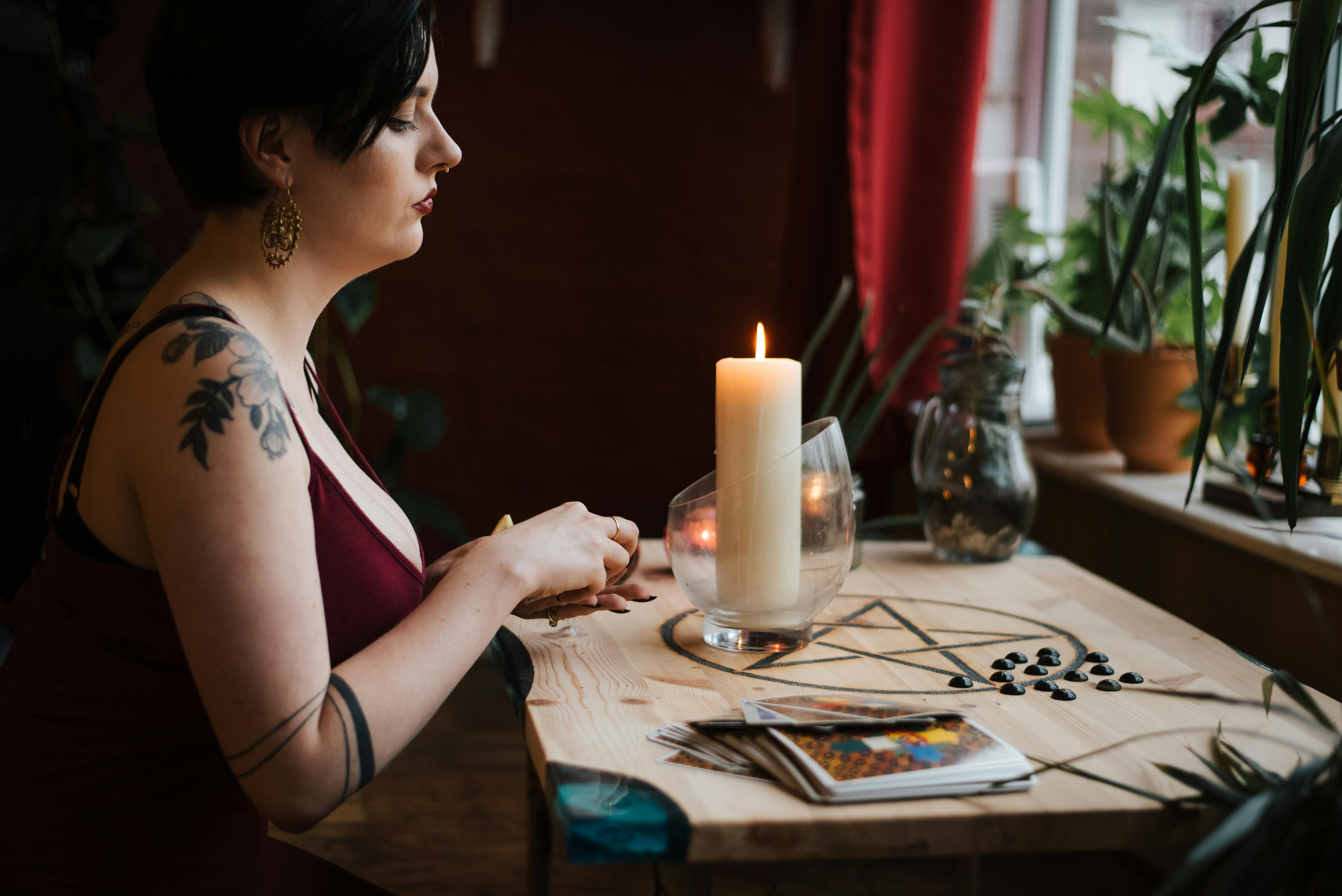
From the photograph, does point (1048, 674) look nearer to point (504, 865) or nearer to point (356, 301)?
point (504, 865)

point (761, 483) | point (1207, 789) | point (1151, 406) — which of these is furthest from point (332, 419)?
point (1151, 406)

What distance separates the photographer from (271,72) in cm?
80

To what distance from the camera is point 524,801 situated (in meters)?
2.12

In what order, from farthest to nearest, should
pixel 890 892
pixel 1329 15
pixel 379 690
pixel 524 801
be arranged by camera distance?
pixel 524 801 < pixel 890 892 < pixel 1329 15 < pixel 379 690

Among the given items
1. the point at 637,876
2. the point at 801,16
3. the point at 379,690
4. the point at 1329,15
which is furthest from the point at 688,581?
the point at 801,16

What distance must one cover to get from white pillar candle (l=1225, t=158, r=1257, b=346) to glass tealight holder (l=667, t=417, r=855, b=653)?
97 cm

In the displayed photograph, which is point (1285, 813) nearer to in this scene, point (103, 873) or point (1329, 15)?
point (1329, 15)

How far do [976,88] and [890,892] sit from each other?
1.51 meters

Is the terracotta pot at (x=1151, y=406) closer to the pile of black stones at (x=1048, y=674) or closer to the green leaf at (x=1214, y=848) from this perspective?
the pile of black stones at (x=1048, y=674)

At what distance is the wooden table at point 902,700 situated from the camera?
2.02ft

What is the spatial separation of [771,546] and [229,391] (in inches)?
17.6

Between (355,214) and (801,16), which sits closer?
(355,214)

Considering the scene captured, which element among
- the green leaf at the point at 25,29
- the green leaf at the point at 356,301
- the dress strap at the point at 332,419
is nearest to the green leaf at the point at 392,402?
the green leaf at the point at 356,301

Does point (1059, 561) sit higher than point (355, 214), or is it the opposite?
point (355, 214)
